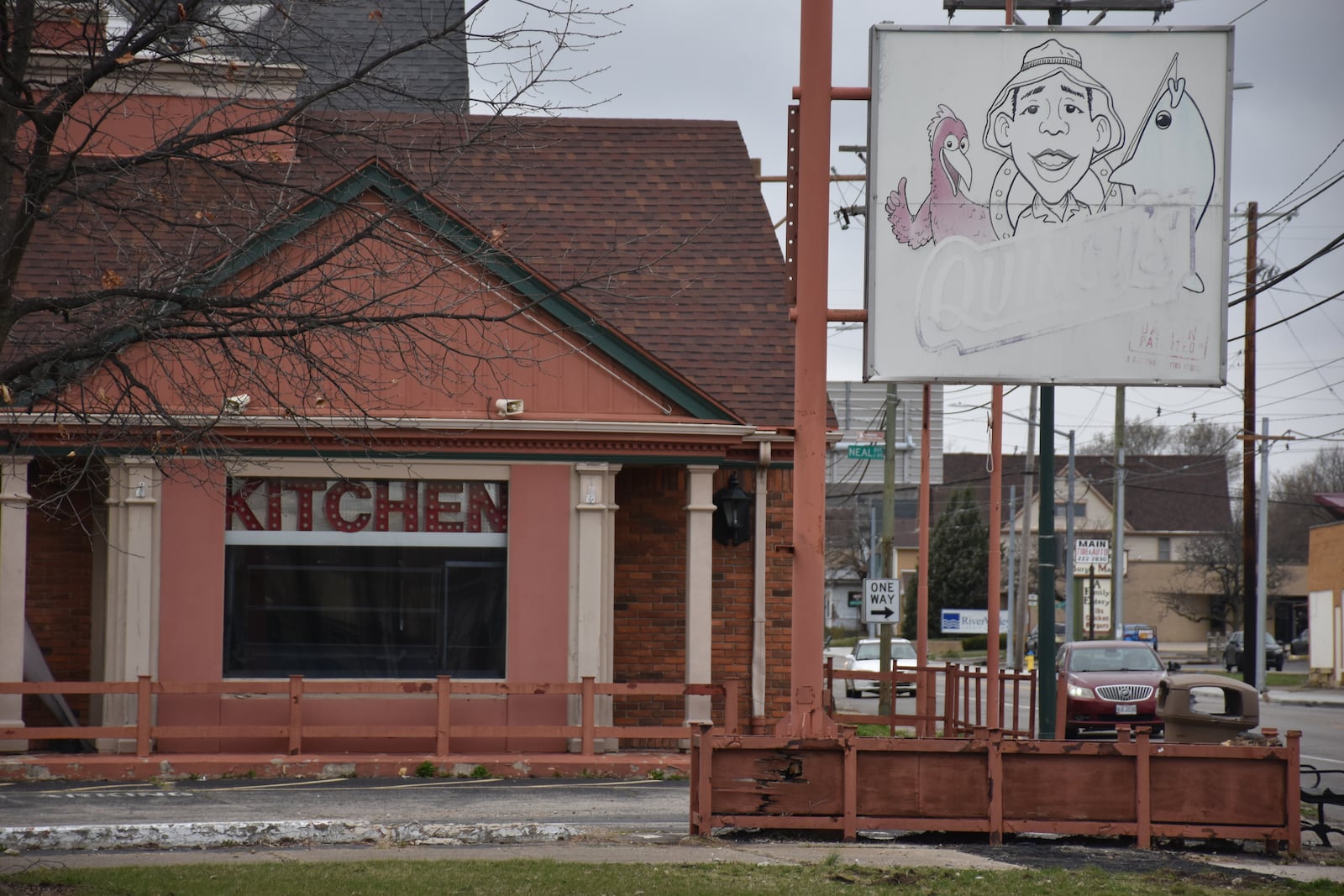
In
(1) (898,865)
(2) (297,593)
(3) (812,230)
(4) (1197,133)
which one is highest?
(4) (1197,133)

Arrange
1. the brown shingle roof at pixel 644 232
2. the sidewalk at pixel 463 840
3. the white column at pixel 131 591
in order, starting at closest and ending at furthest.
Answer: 1. the sidewalk at pixel 463 840
2. the white column at pixel 131 591
3. the brown shingle roof at pixel 644 232

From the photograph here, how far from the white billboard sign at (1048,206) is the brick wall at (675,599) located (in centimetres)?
548

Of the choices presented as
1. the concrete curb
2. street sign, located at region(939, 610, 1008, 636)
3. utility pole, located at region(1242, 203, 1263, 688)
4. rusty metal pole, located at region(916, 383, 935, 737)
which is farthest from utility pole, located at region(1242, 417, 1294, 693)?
the concrete curb

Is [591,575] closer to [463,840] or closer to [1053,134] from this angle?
[463,840]

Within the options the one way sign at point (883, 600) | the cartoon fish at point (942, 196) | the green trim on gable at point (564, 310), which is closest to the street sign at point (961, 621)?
the one way sign at point (883, 600)

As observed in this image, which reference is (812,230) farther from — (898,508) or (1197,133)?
(898,508)

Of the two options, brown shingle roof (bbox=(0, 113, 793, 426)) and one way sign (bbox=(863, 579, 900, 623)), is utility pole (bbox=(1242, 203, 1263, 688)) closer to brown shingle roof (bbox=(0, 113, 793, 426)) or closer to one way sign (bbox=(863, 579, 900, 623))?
one way sign (bbox=(863, 579, 900, 623))

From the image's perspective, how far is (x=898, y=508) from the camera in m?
88.5

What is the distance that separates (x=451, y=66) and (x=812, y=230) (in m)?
14.3

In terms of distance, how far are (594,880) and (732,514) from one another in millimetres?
8239

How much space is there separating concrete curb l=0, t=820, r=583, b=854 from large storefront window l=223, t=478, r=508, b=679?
16.6ft

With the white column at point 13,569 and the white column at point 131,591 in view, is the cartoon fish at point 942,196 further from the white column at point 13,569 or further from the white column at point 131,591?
the white column at point 13,569

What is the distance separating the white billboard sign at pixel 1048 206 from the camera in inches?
461

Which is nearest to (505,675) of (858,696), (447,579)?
(447,579)
